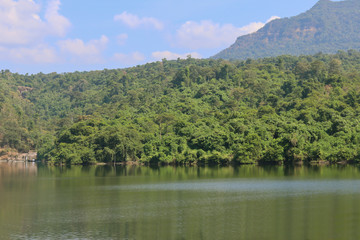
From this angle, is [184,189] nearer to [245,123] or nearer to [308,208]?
[308,208]

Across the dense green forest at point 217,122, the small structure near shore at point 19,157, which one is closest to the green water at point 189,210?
the dense green forest at point 217,122

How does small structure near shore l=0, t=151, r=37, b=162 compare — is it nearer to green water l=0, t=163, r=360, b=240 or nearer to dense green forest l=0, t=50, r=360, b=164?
dense green forest l=0, t=50, r=360, b=164

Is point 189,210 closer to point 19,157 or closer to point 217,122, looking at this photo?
point 217,122

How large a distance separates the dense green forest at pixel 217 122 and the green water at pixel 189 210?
2820cm

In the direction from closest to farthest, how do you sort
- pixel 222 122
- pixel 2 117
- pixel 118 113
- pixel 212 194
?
pixel 212 194 → pixel 222 122 → pixel 118 113 → pixel 2 117

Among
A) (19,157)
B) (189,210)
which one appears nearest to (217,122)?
(189,210)

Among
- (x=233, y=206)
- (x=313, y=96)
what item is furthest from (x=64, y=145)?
(x=233, y=206)

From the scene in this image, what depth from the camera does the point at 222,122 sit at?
9825 centimetres

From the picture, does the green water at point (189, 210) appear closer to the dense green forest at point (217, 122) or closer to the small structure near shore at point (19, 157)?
the dense green forest at point (217, 122)

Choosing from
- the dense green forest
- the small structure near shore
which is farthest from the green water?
the small structure near shore

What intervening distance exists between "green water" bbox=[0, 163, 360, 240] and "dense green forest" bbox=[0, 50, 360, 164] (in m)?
28.2

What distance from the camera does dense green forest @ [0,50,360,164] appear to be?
78875 millimetres

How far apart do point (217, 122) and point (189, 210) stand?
215 ft

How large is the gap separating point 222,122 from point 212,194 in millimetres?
58064
